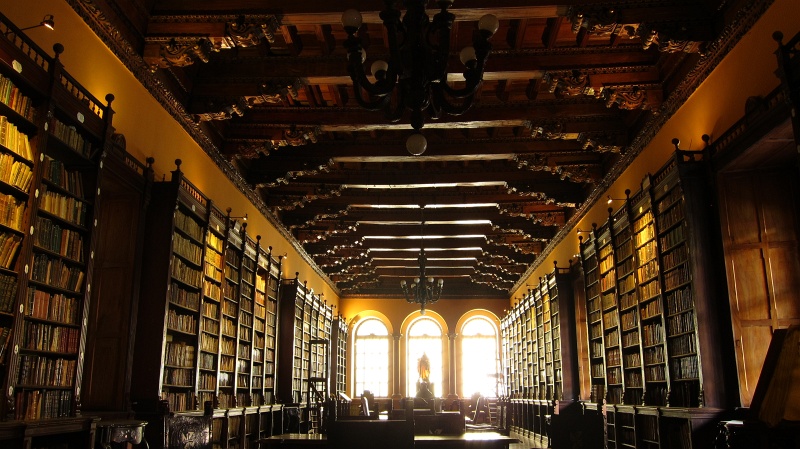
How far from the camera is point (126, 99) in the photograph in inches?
254

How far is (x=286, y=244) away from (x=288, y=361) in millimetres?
2416

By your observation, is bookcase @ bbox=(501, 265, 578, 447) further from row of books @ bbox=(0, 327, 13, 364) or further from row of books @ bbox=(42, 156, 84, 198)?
row of books @ bbox=(0, 327, 13, 364)

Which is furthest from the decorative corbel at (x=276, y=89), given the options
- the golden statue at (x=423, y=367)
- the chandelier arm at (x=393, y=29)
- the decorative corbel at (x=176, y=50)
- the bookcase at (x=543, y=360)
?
the golden statue at (x=423, y=367)

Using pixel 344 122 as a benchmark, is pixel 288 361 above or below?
below

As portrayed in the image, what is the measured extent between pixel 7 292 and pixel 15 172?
76 cm

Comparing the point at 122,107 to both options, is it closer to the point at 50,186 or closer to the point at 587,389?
the point at 50,186

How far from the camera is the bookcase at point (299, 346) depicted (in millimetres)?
12992

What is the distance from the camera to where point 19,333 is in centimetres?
421

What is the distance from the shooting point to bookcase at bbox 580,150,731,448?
20.4 feet

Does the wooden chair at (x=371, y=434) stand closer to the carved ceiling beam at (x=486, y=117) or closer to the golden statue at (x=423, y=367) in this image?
the carved ceiling beam at (x=486, y=117)

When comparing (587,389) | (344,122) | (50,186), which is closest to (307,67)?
(344,122)

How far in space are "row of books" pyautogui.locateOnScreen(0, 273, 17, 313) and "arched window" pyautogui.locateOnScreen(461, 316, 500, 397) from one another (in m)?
19.0

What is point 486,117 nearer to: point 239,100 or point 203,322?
point 239,100

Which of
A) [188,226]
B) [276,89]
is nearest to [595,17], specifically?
[276,89]
